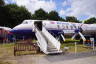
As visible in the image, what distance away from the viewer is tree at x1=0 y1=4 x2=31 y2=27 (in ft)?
178

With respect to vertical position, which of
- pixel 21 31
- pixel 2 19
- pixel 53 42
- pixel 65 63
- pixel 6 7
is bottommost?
pixel 65 63

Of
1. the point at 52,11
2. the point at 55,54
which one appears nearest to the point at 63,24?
the point at 55,54

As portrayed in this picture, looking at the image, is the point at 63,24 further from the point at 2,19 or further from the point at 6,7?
the point at 6,7

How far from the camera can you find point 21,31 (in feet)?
87.0

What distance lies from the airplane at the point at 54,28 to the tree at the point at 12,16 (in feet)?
84.7

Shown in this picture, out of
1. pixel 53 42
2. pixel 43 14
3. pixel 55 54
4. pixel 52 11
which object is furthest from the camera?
pixel 52 11

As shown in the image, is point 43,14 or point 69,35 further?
point 43,14

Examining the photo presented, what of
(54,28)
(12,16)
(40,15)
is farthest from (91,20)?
(54,28)

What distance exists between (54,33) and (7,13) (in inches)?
1214

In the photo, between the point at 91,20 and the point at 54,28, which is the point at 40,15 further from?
the point at 91,20

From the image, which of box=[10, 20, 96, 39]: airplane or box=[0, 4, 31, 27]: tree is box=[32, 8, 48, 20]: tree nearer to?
box=[0, 4, 31, 27]: tree

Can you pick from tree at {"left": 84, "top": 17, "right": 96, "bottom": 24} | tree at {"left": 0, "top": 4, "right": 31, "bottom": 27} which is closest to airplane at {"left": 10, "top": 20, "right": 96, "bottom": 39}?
tree at {"left": 0, "top": 4, "right": 31, "bottom": 27}

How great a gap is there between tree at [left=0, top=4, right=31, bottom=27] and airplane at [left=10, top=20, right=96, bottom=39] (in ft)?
84.7

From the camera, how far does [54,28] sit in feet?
94.7
